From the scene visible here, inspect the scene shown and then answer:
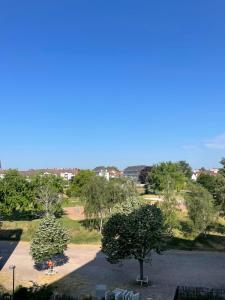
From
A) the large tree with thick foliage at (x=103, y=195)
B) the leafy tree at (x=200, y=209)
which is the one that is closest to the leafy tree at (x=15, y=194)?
the large tree with thick foliage at (x=103, y=195)

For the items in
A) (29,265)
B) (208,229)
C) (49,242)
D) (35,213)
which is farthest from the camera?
(35,213)

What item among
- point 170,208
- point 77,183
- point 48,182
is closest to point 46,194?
point 48,182

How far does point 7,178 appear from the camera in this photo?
57.8m

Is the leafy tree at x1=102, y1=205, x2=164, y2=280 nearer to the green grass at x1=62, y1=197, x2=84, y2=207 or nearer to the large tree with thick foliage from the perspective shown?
the large tree with thick foliage

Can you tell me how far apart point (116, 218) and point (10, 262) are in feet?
39.3

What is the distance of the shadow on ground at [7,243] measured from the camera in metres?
36.6

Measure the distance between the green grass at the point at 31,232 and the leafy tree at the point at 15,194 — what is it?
263 cm

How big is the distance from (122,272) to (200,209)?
15045 millimetres

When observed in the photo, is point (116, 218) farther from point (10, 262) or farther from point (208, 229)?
point (208, 229)

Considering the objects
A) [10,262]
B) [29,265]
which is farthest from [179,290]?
[10,262]

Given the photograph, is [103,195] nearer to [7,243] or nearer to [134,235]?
[7,243]

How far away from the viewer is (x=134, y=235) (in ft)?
88.7

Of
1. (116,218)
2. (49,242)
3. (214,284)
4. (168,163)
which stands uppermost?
(168,163)

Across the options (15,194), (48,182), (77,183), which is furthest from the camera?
(77,183)
